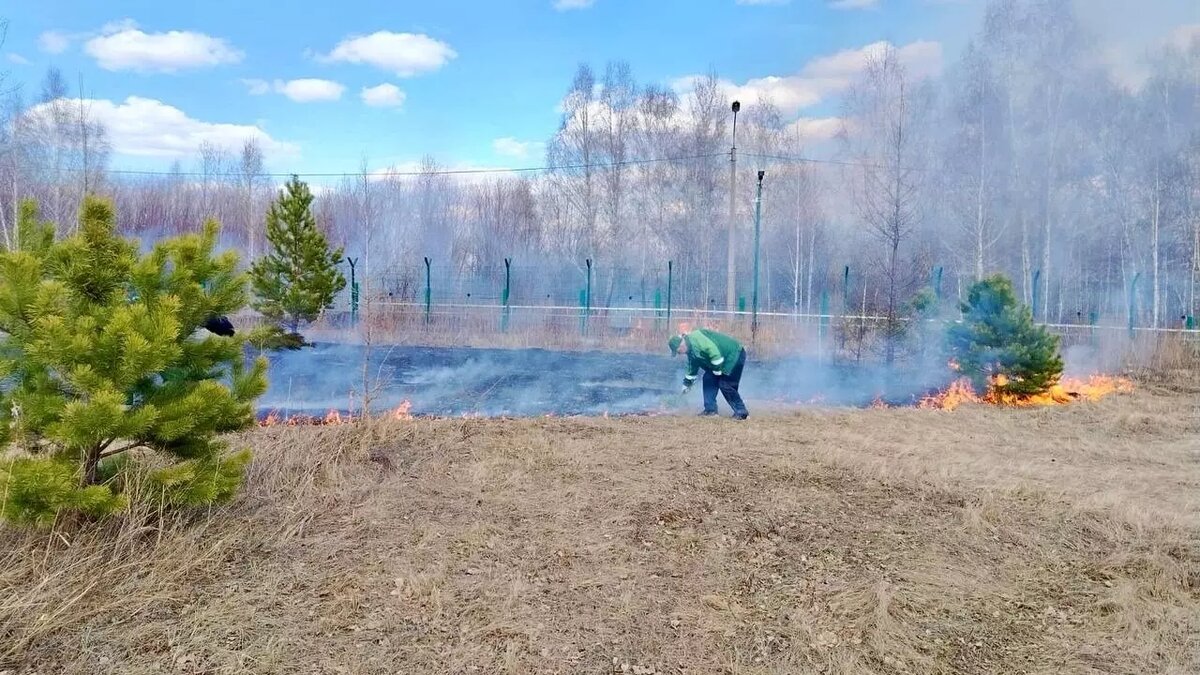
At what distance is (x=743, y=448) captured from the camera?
5.96 m

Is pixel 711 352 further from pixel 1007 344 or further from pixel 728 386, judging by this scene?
pixel 1007 344

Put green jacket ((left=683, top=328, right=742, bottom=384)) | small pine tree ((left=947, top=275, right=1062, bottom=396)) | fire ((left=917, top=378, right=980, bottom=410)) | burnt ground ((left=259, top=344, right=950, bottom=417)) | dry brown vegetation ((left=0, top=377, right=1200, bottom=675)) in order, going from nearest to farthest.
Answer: dry brown vegetation ((left=0, top=377, right=1200, bottom=675)), green jacket ((left=683, top=328, right=742, bottom=384)), small pine tree ((left=947, top=275, right=1062, bottom=396)), fire ((left=917, top=378, right=980, bottom=410)), burnt ground ((left=259, top=344, right=950, bottom=417))

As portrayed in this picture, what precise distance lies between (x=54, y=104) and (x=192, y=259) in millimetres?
28824

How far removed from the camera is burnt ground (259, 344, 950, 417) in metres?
9.08

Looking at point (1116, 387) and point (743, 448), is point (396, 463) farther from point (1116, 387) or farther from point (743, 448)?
point (1116, 387)

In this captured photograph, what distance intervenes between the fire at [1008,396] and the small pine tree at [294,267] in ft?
42.1

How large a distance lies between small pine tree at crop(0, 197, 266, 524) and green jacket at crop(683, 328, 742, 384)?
500 centimetres

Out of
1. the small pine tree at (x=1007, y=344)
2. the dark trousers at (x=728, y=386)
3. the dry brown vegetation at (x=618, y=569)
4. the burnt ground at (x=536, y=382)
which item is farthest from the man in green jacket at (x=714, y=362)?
the small pine tree at (x=1007, y=344)

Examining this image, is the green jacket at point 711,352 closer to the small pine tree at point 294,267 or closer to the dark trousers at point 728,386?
the dark trousers at point 728,386

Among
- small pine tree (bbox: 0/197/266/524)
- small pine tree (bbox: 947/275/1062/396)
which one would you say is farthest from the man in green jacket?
small pine tree (bbox: 0/197/266/524)

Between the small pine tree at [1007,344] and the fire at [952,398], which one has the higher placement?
the small pine tree at [1007,344]

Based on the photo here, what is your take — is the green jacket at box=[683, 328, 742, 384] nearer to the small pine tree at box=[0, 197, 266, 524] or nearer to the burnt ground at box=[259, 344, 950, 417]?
the burnt ground at box=[259, 344, 950, 417]

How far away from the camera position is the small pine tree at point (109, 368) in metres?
2.94

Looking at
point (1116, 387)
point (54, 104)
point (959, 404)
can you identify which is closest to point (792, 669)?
point (959, 404)
